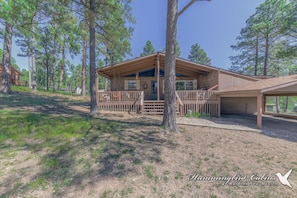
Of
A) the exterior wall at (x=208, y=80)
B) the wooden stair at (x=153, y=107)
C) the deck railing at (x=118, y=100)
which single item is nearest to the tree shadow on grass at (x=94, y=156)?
the wooden stair at (x=153, y=107)

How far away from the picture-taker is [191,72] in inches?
496

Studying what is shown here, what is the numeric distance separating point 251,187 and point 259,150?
193 centimetres

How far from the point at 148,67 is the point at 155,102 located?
14.4ft

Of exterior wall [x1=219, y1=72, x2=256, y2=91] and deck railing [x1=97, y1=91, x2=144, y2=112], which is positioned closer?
deck railing [x1=97, y1=91, x2=144, y2=112]

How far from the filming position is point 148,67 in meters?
12.6

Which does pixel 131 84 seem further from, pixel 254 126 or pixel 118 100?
pixel 254 126

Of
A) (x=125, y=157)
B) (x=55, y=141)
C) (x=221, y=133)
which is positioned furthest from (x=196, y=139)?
(x=55, y=141)

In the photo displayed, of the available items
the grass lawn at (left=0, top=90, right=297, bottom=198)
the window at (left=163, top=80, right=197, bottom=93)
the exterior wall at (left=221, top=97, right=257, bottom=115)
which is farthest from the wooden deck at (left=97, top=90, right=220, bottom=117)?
the grass lawn at (left=0, top=90, right=297, bottom=198)

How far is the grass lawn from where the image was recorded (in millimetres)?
2641

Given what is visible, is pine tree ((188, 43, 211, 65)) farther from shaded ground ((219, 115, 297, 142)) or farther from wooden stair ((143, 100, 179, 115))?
wooden stair ((143, 100, 179, 115))

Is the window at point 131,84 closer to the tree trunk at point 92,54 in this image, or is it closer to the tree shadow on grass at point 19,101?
the tree shadow on grass at point 19,101

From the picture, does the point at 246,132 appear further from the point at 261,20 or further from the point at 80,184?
the point at 261,20

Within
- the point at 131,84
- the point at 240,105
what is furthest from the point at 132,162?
the point at 240,105

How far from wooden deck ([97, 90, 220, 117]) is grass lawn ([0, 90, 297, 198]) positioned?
14.5 ft
